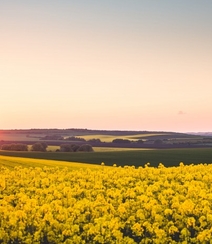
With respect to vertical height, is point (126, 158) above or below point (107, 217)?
below

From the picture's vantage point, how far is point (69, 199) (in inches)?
611

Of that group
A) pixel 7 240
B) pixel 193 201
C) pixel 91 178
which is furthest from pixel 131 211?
pixel 91 178

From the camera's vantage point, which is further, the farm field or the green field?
the green field

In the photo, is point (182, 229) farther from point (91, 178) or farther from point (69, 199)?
point (91, 178)

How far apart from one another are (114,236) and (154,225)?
1.47 metres

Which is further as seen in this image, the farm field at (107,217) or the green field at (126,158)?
the green field at (126,158)

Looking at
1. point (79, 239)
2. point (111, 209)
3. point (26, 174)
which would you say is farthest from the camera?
point (26, 174)

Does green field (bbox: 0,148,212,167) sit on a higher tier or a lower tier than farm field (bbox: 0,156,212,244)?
lower

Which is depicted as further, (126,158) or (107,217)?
(126,158)

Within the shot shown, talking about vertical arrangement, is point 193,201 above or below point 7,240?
above

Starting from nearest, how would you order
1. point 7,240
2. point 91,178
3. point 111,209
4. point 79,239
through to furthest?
point 79,239 → point 7,240 → point 111,209 → point 91,178

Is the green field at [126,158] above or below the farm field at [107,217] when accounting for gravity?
below

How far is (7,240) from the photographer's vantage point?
43.3 ft

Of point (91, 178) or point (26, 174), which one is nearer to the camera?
point (91, 178)
